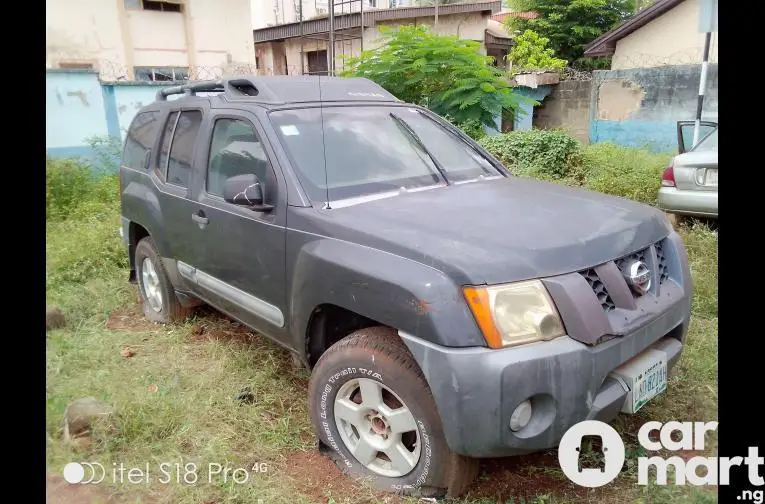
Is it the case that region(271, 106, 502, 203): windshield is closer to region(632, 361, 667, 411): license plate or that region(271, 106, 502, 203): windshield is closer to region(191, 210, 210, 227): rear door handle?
region(191, 210, 210, 227): rear door handle

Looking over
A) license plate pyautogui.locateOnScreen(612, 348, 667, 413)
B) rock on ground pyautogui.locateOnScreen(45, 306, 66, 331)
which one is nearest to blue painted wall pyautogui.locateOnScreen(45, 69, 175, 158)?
rock on ground pyautogui.locateOnScreen(45, 306, 66, 331)

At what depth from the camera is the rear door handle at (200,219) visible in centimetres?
346

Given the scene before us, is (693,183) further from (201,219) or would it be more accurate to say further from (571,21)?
(571,21)

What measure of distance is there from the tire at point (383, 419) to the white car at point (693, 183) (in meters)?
→ 4.38

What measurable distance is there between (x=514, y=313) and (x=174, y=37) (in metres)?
11.3

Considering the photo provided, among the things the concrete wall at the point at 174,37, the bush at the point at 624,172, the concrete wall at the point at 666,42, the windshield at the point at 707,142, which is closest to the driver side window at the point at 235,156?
the concrete wall at the point at 174,37

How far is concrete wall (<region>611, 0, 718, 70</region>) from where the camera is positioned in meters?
14.2

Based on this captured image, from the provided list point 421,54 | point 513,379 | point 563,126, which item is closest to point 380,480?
point 513,379

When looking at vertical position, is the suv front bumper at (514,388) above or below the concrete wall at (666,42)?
below

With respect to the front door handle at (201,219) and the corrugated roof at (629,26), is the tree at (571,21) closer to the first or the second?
the corrugated roof at (629,26)

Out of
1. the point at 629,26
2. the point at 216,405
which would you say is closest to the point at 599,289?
the point at 216,405

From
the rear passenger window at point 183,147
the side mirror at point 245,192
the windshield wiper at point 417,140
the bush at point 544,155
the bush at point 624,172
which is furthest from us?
the bush at point 544,155
